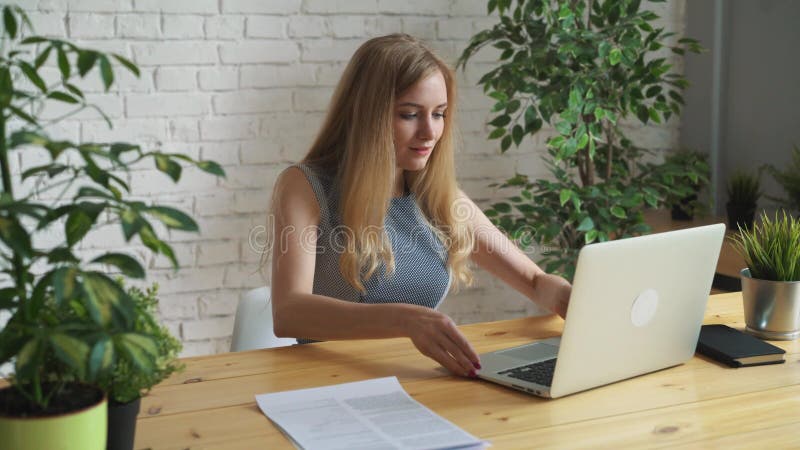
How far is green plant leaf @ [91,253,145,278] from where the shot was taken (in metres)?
0.88

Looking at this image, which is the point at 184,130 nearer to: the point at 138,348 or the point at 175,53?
the point at 175,53

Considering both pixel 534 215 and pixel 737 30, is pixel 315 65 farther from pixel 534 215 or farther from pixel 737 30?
pixel 737 30

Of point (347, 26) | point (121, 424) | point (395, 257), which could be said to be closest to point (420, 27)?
point (347, 26)

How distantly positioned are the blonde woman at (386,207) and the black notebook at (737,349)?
1.03ft

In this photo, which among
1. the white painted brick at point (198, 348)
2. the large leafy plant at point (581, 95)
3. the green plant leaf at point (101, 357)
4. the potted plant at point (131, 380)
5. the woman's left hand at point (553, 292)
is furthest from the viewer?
the white painted brick at point (198, 348)

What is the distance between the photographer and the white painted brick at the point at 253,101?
2875 mm

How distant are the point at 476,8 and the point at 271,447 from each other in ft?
7.47

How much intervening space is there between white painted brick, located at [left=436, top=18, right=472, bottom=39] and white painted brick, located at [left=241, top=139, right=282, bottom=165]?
718mm

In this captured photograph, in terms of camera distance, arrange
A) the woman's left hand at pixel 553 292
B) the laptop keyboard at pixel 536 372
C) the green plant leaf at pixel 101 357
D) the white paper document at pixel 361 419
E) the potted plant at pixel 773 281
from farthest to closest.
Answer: the woman's left hand at pixel 553 292 → the potted plant at pixel 773 281 → the laptop keyboard at pixel 536 372 → the white paper document at pixel 361 419 → the green plant leaf at pixel 101 357

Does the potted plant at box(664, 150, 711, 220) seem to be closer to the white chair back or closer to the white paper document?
the white chair back

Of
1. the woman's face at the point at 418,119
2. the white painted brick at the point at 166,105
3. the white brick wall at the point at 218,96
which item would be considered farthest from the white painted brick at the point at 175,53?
the woman's face at the point at 418,119

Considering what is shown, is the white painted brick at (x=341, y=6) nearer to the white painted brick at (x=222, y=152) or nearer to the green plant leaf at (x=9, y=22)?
the white painted brick at (x=222, y=152)

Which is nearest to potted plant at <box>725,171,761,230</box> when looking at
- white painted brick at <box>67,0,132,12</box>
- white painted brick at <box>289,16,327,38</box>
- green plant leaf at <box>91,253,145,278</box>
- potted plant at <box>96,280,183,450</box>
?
white painted brick at <box>289,16,327,38</box>

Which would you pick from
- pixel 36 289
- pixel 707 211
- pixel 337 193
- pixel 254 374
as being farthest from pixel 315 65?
pixel 36 289
